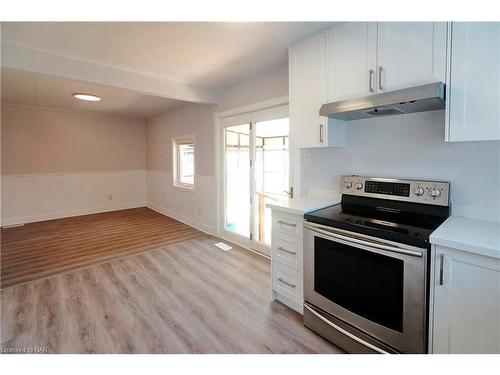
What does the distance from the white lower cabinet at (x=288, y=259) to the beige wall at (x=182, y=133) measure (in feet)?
7.90

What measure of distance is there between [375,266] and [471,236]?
51cm

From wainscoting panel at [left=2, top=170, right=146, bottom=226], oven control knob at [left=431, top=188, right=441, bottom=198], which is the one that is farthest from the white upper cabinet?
wainscoting panel at [left=2, top=170, right=146, bottom=226]

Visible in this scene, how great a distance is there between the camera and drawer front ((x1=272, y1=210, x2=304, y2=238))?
208cm

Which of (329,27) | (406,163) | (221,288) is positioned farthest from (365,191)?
(221,288)

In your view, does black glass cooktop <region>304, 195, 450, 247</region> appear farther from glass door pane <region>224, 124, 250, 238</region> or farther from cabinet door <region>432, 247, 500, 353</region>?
Result: glass door pane <region>224, 124, 250, 238</region>

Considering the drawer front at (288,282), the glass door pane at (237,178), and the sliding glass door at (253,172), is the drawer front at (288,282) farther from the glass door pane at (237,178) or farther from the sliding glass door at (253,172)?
the glass door pane at (237,178)

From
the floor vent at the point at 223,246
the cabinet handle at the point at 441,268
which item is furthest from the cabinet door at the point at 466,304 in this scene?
the floor vent at the point at 223,246

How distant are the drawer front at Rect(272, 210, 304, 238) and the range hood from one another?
0.89m

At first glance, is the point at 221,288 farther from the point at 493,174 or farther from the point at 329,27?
the point at 329,27

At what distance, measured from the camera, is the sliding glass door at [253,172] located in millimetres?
3244

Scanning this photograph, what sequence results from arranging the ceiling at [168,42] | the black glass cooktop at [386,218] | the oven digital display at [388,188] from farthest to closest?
the ceiling at [168,42], the oven digital display at [388,188], the black glass cooktop at [386,218]

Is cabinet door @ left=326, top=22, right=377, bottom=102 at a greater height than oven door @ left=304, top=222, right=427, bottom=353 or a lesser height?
greater

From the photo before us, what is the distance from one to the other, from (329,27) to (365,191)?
4.71 feet

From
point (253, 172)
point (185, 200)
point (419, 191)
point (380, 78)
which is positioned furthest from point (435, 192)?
point (185, 200)
